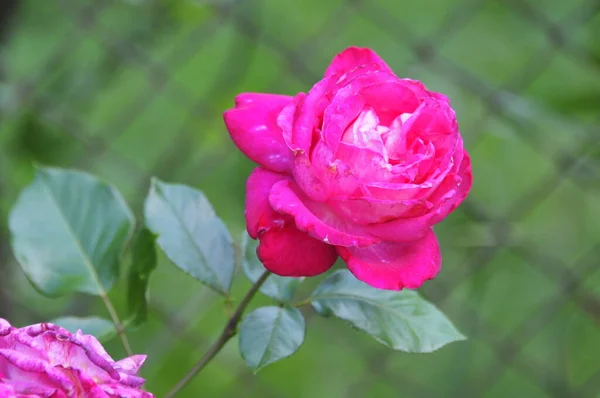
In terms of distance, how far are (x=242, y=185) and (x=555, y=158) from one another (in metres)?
0.57

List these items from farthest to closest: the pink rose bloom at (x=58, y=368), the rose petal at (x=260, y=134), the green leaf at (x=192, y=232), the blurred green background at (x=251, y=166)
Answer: the blurred green background at (x=251, y=166) → the green leaf at (x=192, y=232) → the rose petal at (x=260, y=134) → the pink rose bloom at (x=58, y=368)

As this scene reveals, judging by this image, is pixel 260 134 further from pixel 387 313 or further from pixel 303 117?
pixel 387 313

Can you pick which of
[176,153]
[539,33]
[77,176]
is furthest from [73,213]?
[539,33]

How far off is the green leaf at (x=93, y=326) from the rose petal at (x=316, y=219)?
0.21 metres

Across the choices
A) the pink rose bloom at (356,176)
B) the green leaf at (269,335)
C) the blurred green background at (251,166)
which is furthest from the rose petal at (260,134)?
the blurred green background at (251,166)

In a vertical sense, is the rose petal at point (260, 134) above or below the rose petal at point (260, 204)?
above

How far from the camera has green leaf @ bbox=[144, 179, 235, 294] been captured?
1.84 feet

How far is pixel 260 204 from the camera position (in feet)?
1.42

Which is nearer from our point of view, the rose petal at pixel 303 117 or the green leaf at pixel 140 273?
the rose petal at pixel 303 117

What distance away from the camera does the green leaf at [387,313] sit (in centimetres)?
50

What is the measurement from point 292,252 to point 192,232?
164 millimetres

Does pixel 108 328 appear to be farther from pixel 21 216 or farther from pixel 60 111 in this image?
pixel 60 111

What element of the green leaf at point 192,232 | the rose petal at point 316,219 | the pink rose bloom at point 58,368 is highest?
the rose petal at point 316,219

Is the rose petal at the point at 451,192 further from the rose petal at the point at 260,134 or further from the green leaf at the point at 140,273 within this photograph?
the green leaf at the point at 140,273
